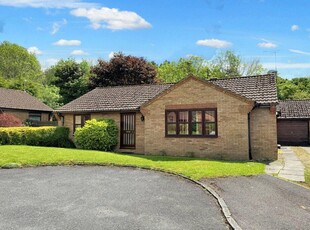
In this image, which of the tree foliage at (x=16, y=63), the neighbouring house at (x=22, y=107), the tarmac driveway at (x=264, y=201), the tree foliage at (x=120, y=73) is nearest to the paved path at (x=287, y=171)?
the tarmac driveway at (x=264, y=201)

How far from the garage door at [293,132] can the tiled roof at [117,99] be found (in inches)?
544

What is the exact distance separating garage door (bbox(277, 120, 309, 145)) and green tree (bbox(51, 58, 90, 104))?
28.2 m

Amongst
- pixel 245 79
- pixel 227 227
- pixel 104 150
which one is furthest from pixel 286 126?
pixel 227 227

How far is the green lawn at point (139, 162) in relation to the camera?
11.2 metres

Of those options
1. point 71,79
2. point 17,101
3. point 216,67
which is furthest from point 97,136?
point 216,67

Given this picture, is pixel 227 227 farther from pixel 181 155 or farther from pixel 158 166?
pixel 181 155

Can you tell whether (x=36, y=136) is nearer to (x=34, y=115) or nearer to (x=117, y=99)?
(x=117, y=99)

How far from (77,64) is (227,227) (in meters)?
42.8

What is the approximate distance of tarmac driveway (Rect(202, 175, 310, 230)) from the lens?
6062 mm

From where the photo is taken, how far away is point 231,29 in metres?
19.0

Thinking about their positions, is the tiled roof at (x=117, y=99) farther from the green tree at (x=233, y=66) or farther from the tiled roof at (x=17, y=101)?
the green tree at (x=233, y=66)

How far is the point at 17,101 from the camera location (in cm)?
3219

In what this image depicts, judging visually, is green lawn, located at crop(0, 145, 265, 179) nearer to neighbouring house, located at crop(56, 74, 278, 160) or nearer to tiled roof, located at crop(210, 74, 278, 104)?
neighbouring house, located at crop(56, 74, 278, 160)

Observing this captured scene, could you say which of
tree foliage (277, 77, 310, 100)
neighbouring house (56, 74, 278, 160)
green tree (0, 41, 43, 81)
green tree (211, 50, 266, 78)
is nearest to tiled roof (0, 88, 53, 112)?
neighbouring house (56, 74, 278, 160)
